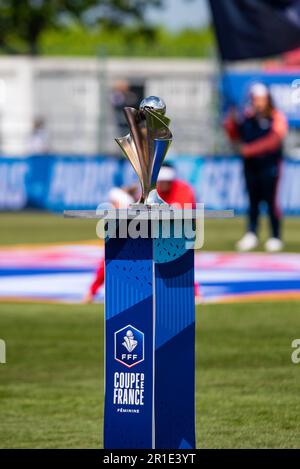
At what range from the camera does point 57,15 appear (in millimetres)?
48000

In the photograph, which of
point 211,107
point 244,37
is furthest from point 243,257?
point 211,107

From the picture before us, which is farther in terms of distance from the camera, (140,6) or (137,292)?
Result: (140,6)

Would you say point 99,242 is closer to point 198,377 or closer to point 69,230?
point 69,230

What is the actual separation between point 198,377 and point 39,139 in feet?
74.1

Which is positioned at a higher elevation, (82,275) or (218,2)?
(218,2)

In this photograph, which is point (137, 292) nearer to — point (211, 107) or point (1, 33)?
point (211, 107)

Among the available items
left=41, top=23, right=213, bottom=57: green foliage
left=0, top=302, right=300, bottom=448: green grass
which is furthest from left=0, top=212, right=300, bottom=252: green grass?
left=41, top=23, right=213, bottom=57: green foliage

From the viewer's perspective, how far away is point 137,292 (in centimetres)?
576

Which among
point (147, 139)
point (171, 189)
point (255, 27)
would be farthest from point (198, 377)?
point (255, 27)

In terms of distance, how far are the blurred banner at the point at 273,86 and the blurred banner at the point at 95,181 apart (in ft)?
23.3

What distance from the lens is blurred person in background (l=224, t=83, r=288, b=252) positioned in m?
18.3

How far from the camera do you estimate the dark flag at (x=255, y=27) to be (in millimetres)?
15945

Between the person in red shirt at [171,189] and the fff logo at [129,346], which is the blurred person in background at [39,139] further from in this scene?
the fff logo at [129,346]

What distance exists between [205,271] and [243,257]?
5.90 feet
